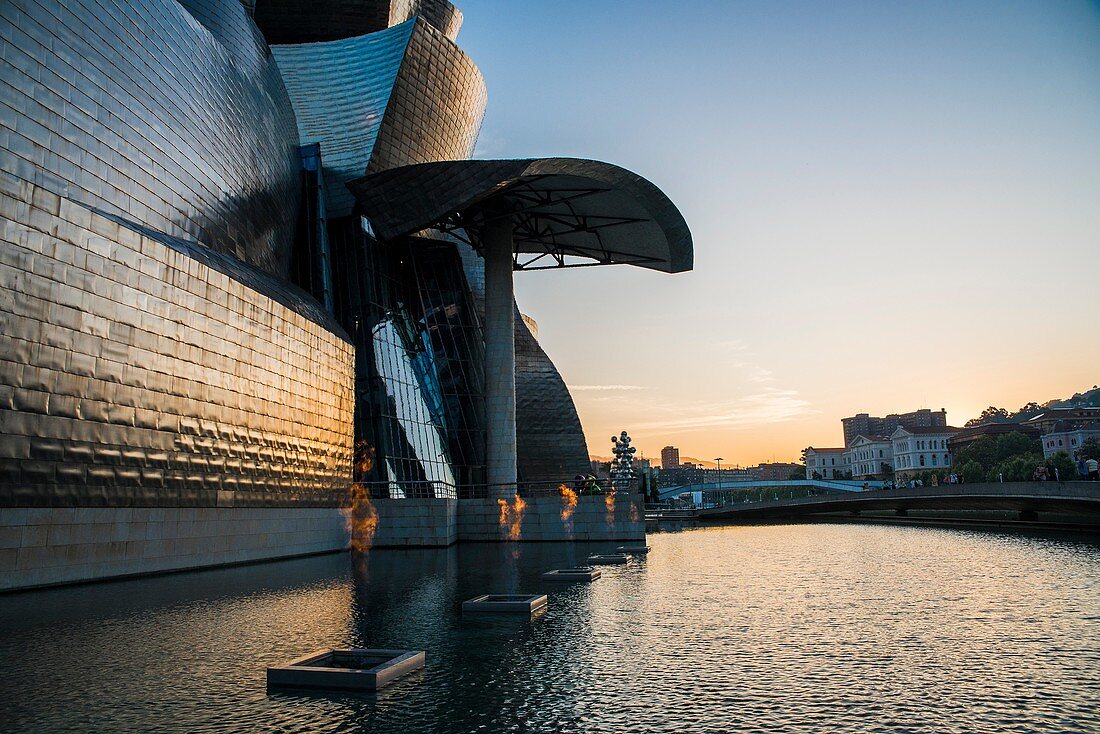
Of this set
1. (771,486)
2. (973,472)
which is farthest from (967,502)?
(771,486)

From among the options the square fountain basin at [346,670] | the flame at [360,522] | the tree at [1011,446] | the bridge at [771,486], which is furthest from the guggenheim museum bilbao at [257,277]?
the tree at [1011,446]

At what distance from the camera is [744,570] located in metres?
17.7

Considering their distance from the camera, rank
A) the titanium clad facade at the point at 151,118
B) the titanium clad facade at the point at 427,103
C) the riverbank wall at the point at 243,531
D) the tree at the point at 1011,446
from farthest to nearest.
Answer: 1. the tree at the point at 1011,446
2. the titanium clad facade at the point at 427,103
3. the titanium clad facade at the point at 151,118
4. the riverbank wall at the point at 243,531

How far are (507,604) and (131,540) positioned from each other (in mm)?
10671

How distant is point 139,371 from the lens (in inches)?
711

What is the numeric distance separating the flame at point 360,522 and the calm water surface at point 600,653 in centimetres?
1237

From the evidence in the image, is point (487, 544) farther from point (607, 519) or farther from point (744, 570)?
point (744, 570)

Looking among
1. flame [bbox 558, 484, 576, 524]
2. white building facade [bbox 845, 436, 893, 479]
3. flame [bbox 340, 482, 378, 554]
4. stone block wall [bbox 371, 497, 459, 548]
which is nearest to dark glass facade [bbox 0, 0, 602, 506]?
flame [bbox 340, 482, 378, 554]

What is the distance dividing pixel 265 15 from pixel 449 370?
22.6m

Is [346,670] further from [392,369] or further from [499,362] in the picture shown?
[392,369]

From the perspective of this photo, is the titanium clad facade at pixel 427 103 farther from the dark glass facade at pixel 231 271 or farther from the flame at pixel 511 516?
the flame at pixel 511 516

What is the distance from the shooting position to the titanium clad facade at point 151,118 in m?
17.3

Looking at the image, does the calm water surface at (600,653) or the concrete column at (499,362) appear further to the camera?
the concrete column at (499,362)

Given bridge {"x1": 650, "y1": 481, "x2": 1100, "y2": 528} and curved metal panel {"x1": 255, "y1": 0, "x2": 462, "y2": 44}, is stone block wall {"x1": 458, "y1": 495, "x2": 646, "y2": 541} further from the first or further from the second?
curved metal panel {"x1": 255, "y1": 0, "x2": 462, "y2": 44}
